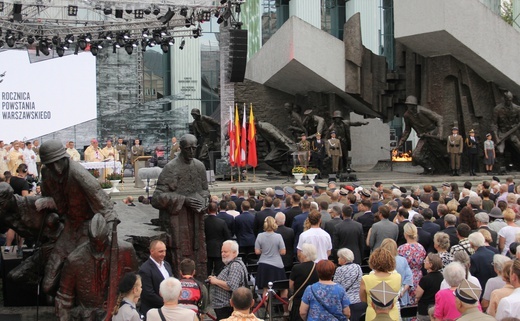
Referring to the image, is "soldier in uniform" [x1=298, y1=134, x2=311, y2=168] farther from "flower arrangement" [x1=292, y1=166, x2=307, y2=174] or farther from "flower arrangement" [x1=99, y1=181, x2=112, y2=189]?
"flower arrangement" [x1=99, y1=181, x2=112, y2=189]

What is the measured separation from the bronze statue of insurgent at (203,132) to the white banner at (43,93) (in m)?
6.45

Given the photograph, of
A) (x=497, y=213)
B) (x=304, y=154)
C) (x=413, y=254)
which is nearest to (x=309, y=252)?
(x=413, y=254)

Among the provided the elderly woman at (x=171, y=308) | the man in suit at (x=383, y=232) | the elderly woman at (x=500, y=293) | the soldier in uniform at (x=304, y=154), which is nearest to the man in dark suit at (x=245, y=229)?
the man in suit at (x=383, y=232)

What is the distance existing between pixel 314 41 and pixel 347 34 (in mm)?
1380

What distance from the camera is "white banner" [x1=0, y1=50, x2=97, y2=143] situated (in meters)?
27.0

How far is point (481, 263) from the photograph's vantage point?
736cm

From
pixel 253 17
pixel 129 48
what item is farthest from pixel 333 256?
pixel 253 17

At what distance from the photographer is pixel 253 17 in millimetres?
34531

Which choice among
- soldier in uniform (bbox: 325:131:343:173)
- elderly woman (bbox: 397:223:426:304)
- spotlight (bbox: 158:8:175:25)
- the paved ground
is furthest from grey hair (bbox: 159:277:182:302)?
spotlight (bbox: 158:8:175:25)

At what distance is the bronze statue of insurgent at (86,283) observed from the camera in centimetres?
680

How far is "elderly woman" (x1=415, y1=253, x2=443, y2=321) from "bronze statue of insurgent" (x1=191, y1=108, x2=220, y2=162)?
667 inches

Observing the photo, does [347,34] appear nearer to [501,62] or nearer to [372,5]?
[501,62]

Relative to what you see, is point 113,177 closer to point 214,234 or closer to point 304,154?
point 304,154

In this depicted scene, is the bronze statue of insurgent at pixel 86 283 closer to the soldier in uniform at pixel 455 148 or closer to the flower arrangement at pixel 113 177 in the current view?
the flower arrangement at pixel 113 177
